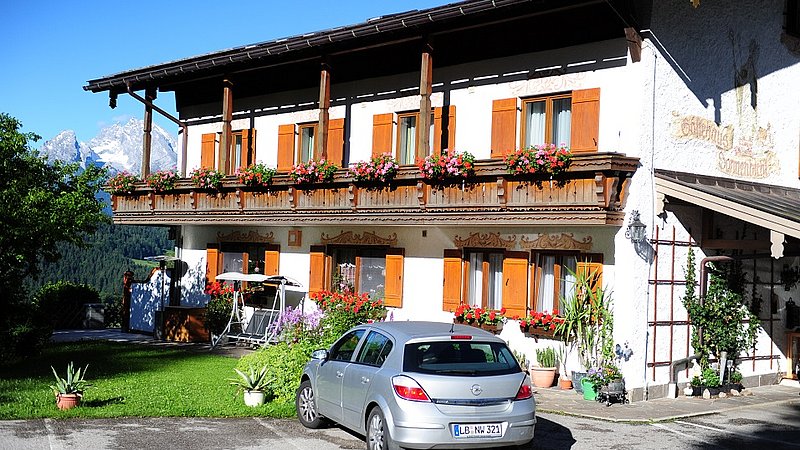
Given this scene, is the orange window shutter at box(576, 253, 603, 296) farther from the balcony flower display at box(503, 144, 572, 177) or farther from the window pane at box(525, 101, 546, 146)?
the window pane at box(525, 101, 546, 146)

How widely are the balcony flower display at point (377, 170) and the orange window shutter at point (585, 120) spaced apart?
3481 mm

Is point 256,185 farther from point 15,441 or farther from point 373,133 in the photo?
point 15,441

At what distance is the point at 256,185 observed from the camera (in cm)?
1994

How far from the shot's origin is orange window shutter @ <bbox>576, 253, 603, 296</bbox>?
15.2 metres

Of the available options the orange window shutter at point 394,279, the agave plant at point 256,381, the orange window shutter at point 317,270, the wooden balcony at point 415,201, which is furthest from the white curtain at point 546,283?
the orange window shutter at point 317,270

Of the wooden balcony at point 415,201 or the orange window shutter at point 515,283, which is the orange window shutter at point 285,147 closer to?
the wooden balcony at point 415,201

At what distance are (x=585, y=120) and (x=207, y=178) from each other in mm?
9653

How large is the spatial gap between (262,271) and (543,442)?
12602 millimetres

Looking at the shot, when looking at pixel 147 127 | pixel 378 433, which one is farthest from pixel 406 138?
pixel 378 433

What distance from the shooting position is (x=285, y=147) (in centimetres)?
2147

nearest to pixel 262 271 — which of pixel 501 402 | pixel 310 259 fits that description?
pixel 310 259

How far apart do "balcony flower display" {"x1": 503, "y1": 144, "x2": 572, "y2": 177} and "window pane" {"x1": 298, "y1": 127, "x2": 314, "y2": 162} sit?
23.7 ft

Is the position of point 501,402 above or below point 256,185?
below

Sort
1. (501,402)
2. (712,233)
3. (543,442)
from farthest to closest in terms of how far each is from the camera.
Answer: (712,233) → (543,442) → (501,402)
